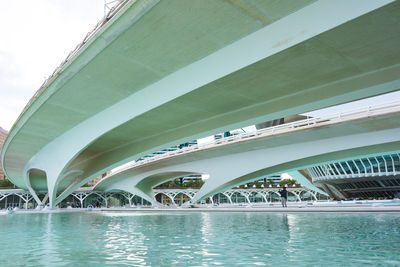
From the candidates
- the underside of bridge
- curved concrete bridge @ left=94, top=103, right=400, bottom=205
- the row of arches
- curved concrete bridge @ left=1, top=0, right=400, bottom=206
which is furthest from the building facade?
curved concrete bridge @ left=1, top=0, right=400, bottom=206

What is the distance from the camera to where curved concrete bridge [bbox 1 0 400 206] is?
7.95 m

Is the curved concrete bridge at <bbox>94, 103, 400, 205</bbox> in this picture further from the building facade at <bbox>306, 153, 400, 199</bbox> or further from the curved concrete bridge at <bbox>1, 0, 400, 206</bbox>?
the building facade at <bbox>306, 153, 400, 199</bbox>

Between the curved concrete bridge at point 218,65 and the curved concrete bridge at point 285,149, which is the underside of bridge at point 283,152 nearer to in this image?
the curved concrete bridge at point 285,149

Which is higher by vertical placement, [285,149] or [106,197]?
[285,149]

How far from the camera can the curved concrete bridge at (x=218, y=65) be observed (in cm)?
795

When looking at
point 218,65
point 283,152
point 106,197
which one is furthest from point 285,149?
point 106,197

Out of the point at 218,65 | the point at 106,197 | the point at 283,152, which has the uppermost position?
the point at 218,65

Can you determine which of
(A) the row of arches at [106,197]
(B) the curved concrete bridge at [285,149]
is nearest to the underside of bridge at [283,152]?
(B) the curved concrete bridge at [285,149]

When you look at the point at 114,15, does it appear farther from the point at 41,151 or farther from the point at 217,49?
the point at 41,151

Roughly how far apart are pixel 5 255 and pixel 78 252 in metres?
1.47

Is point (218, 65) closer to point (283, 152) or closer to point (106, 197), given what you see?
point (283, 152)

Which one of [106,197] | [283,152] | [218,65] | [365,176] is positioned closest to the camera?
[218,65]

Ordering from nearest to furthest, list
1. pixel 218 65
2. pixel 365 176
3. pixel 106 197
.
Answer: pixel 218 65 → pixel 365 176 → pixel 106 197

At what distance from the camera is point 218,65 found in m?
10.1
